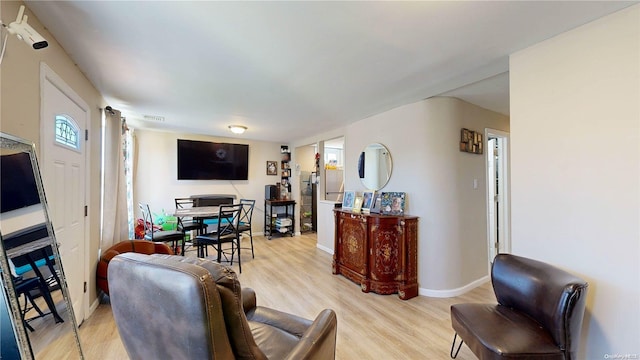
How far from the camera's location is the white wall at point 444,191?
284 centimetres

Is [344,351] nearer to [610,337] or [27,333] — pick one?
[610,337]

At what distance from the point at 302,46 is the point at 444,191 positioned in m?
2.17

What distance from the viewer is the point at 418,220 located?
297 centimetres

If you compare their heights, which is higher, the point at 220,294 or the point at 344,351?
the point at 220,294

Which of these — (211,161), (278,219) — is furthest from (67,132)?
(278,219)

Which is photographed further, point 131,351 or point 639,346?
point 639,346

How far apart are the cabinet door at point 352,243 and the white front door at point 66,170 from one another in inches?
107

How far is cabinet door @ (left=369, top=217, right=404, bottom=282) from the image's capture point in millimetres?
2906

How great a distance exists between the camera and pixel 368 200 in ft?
11.5

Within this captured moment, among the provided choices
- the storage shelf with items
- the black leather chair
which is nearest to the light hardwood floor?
the black leather chair

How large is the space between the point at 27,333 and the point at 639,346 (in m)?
3.11

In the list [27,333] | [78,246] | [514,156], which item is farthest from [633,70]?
[78,246]

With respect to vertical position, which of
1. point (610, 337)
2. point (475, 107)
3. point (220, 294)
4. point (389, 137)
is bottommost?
point (610, 337)

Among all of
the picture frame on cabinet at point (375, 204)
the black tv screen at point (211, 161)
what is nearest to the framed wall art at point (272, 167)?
the black tv screen at point (211, 161)
